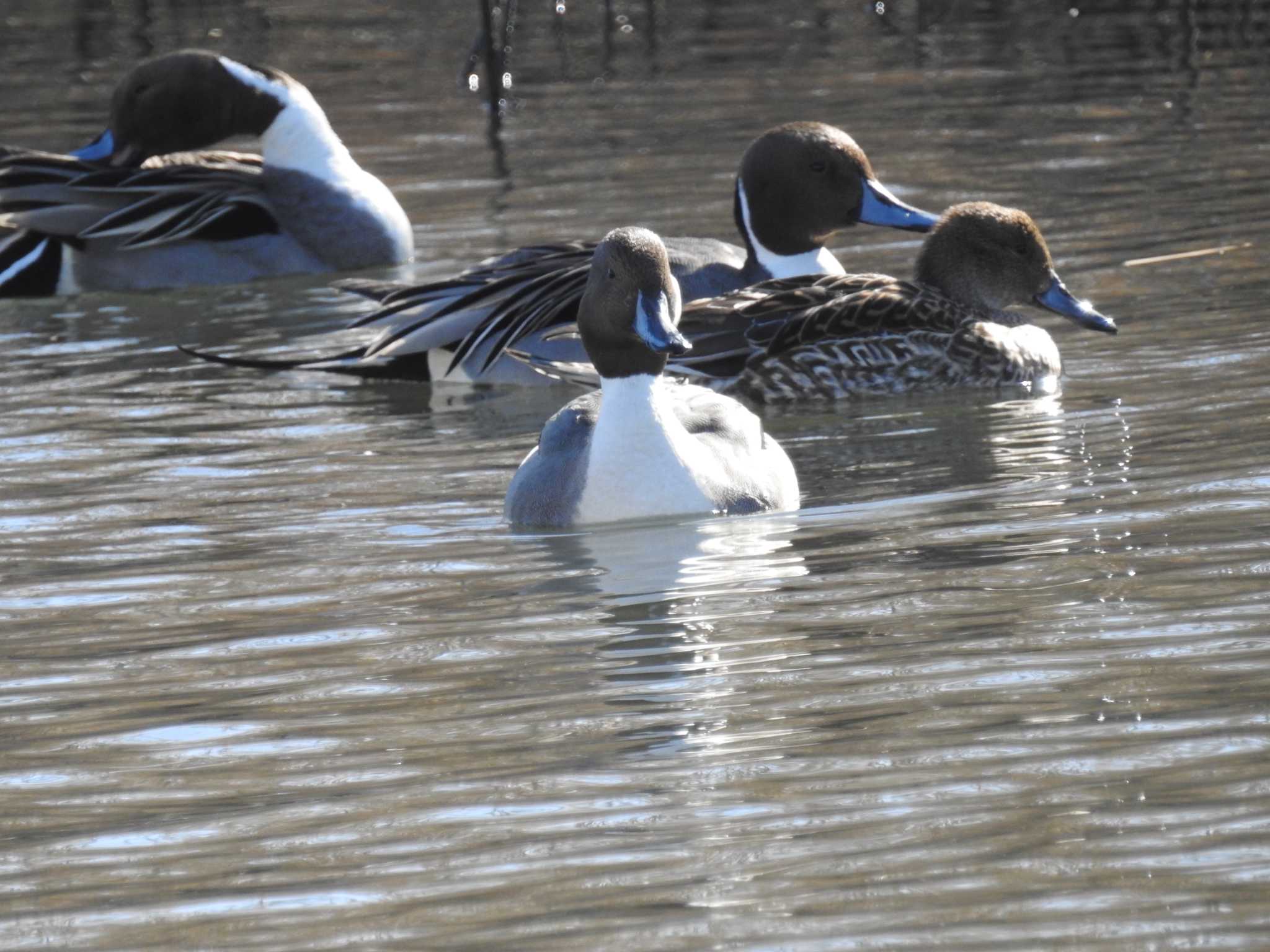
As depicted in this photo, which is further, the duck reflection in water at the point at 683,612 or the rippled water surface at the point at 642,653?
the duck reflection in water at the point at 683,612

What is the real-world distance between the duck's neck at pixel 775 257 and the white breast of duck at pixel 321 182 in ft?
7.82

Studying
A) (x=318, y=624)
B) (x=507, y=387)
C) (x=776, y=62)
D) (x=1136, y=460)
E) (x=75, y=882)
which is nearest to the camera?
(x=75, y=882)

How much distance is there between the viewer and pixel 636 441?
244 inches

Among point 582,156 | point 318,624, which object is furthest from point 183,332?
point 318,624

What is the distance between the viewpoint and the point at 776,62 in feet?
51.9

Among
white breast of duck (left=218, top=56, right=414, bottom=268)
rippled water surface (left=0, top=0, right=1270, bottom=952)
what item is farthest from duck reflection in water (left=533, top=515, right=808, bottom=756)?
white breast of duck (left=218, top=56, right=414, bottom=268)

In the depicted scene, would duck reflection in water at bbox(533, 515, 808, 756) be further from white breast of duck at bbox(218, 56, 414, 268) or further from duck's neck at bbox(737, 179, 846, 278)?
white breast of duck at bbox(218, 56, 414, 268)

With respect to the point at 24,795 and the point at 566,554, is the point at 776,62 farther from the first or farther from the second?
the point at 24,795

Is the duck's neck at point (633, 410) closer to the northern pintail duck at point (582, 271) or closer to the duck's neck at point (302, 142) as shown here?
the northern pintail duck at point (582, 271)

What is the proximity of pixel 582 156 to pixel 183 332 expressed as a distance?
149 inches

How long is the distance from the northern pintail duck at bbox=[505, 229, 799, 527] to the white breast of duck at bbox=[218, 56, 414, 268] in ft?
14.7

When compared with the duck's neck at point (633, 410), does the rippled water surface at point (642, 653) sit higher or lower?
lower

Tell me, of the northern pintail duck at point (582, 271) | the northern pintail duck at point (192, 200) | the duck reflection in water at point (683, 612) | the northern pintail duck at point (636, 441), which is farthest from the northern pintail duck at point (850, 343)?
the northern pintail duck at point (192, 200)

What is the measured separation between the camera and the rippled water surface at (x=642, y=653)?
3.52m
